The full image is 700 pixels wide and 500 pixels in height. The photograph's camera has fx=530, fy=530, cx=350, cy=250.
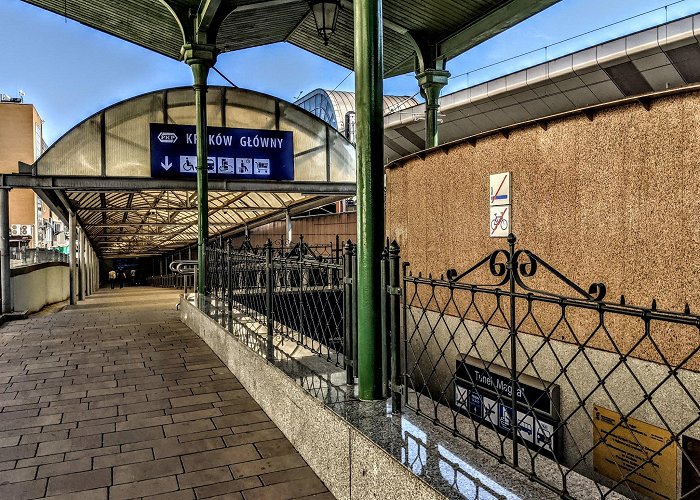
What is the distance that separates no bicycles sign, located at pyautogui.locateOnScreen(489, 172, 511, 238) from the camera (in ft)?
21.8

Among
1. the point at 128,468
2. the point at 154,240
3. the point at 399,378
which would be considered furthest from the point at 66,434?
the point at 154,240

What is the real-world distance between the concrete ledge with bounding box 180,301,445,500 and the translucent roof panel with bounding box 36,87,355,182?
27.8 ft

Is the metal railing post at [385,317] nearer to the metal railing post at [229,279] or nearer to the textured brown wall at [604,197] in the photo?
the textured brown wall at [604,197]

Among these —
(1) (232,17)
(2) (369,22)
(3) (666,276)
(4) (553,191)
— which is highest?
(1) (232,17)

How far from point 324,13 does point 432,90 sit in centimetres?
271

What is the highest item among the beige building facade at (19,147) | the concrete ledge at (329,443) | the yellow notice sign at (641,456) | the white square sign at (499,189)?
the beige building facade at (19,147)


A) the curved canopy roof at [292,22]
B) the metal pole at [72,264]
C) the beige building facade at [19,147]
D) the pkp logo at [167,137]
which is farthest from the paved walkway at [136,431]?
the beige building facade at [19,147]

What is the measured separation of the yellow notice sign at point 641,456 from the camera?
4.57m

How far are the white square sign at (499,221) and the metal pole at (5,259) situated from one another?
915 centimetres

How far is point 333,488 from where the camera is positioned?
3.07 meters

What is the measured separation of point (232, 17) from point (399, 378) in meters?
9.42

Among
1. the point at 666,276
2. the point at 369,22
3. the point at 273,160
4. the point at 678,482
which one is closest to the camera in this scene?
the point at 369,22

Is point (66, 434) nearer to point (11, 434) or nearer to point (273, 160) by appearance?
point (11, 434)

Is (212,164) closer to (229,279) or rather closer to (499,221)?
(229,279)
